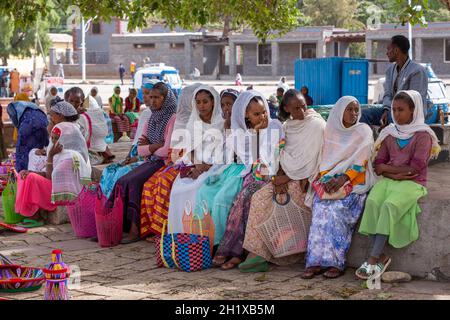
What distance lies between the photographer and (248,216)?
634 cm

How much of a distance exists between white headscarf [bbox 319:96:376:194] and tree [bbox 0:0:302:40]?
4115mm

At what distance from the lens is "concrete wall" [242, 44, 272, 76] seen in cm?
4812

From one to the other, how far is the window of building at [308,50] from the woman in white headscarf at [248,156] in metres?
39.7

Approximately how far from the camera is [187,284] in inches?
230

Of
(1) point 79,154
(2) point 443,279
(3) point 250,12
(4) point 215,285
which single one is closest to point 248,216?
(4) point 215,285

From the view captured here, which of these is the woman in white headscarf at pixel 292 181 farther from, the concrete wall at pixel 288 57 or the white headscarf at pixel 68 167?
the concrete wall at pixel 288 57

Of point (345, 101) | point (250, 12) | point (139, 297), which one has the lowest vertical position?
point (139, 297)

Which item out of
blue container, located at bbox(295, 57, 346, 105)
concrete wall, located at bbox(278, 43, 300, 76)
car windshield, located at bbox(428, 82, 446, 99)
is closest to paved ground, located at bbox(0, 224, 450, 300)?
car windshield, located at bbox(428, 82, 446, 99)

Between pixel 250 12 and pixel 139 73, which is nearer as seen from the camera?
pixel 250 12

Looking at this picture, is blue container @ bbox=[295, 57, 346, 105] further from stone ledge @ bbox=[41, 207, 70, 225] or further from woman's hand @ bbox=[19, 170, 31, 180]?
woman's hand @ bbox=[19, 170, 31, 180]

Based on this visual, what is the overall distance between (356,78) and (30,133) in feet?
32.5

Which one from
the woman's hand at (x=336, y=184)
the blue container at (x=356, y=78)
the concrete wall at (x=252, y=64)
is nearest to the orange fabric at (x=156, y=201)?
the woman's hand at (x=336, y=184)

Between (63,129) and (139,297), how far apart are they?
10.4 feet
